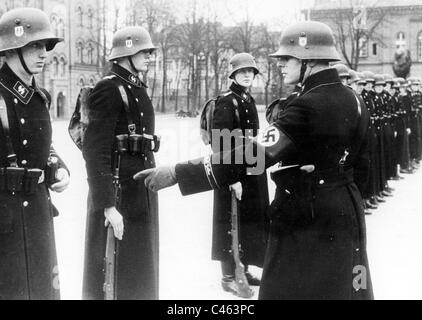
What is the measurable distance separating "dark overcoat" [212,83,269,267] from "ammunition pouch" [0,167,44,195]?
2749mm

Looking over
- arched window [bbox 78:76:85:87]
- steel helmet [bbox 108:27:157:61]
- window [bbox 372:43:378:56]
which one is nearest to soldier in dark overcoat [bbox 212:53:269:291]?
steel helmet [bbox 108:27:157:61]

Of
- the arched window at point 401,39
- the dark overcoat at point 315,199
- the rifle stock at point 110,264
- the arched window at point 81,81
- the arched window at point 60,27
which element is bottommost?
the arched window at point 81,81

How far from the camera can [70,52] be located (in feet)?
170

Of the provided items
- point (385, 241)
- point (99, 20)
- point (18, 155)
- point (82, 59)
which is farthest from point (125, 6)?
point (18, 155)

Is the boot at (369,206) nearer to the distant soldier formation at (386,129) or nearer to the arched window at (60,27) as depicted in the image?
the distant soldier formation at (386,129)

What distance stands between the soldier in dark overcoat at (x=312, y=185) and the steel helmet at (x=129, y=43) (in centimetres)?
162

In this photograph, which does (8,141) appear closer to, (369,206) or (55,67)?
(369,206)

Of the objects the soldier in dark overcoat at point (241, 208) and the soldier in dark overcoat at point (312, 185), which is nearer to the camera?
the soldier in dark overcoat at point (312, 185)

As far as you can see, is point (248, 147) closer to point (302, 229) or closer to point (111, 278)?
point (302, 229)

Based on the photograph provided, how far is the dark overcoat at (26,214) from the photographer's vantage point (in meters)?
3.68

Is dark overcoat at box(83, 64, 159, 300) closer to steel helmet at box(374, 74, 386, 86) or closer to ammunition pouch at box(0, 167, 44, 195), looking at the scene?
ammunition pouch at box(0, 167, 44, 195)

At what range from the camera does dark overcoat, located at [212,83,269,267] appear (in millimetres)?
6227

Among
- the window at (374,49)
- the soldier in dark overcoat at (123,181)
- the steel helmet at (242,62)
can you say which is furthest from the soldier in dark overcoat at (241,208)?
the window at (374,49)
